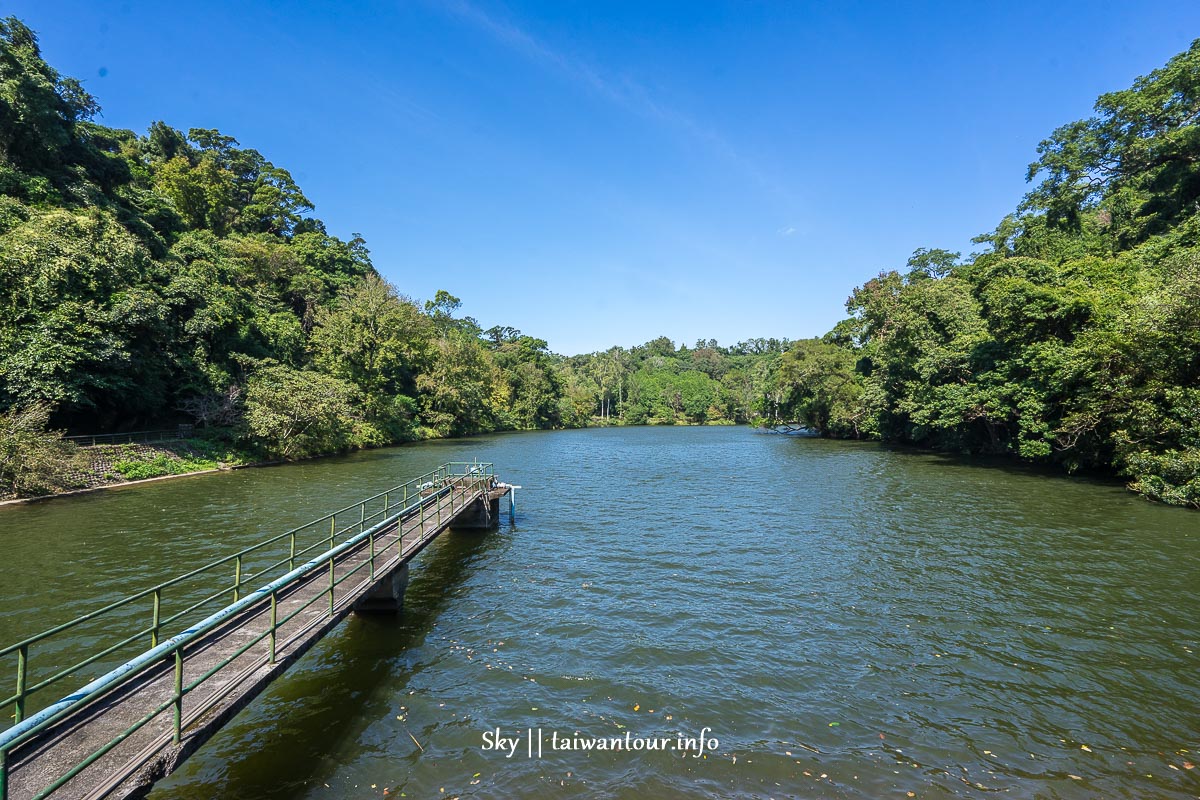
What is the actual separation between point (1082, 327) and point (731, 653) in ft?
Answer: 107

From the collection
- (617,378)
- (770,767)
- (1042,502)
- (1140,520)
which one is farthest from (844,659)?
(617,378)

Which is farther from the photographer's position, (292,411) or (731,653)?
(292,411)

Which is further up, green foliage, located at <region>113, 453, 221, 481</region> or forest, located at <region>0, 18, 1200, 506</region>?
forest, located at <region>0, 18, 1200, 506</region>

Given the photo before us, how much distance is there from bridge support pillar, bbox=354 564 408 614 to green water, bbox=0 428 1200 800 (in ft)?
1.23

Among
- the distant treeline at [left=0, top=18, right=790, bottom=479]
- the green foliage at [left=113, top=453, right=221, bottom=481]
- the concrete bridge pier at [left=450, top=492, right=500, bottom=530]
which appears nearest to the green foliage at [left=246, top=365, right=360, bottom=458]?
the distant treeline at [left=0, top=18, right=790, bottom=479]

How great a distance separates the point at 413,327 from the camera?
62812 millimetres

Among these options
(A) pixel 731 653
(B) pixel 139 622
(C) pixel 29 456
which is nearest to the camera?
(A) pixel 731 653

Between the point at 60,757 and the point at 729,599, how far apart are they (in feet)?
39.3

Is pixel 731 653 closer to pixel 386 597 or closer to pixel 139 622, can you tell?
pixel 386 597

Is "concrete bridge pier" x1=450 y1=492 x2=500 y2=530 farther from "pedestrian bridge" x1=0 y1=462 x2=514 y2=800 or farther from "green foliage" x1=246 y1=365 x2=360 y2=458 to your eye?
"green foliage" x1=246 y1=365 x2=360 y2=458

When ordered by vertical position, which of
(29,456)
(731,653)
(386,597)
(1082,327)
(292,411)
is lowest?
(731,653)

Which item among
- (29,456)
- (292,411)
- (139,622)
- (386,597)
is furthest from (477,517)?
(292,411)

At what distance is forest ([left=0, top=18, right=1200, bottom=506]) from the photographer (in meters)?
24.8

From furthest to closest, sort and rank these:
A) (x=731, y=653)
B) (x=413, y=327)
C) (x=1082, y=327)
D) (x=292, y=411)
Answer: (x=413, y=327)
(x=292, y=411)
(x=1082, y=327)
(x=731, y=653)
